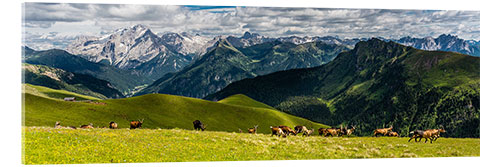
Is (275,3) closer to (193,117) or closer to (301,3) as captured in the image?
(301,3)

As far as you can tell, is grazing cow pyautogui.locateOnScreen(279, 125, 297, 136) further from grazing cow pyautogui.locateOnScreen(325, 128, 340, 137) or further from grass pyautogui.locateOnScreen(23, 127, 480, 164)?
grazing cow pyautogui.locateOnScreen(325, 128, 340, 137)

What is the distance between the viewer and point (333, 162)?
29.4 m

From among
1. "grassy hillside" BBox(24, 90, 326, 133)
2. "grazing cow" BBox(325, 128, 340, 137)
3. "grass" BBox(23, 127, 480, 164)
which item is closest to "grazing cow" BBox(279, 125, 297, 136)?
"grass" BBox(23, 127, 480, 164)

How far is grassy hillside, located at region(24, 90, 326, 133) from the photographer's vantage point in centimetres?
7250

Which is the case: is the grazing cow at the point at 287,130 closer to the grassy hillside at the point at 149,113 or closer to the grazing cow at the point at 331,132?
the grazing cow at the point at 331,132

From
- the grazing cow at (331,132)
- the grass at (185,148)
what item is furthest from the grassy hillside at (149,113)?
the grazing cow at (331,132)

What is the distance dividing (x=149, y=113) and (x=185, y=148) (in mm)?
72978

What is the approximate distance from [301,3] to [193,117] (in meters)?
72.1

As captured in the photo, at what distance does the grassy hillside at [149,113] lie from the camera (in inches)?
2854

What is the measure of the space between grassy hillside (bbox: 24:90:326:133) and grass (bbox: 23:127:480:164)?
3556 cm

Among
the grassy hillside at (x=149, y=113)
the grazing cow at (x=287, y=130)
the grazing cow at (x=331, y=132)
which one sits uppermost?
the grazing cow at (x=287, y=130)

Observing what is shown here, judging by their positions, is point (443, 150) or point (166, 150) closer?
point (166, 150)

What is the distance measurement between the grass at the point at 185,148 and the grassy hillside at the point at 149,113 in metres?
35.6
